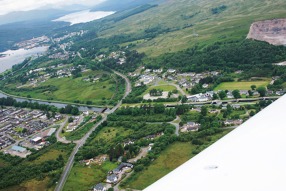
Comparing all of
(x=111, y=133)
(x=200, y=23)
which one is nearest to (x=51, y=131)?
(x=111, y=133)

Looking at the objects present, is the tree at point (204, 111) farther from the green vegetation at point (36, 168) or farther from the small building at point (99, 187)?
the small building at point (99, 187)

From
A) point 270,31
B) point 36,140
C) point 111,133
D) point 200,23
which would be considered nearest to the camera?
point 111,133

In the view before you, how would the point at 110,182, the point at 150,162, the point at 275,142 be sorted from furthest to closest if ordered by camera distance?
1. the point at 150,162
2. the point at 110,182
3. the point at 275,142

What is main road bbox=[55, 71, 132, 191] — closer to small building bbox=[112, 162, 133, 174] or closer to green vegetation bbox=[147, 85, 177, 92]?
small building bbox=[112, 162, 133, 174]

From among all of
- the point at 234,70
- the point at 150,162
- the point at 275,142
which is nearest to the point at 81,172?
the point at 150,162

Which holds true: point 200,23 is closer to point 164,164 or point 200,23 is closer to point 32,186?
point 164,164

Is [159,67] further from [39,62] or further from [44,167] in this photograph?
[39,62]

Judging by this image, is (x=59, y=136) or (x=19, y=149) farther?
(x=59, y=136)
